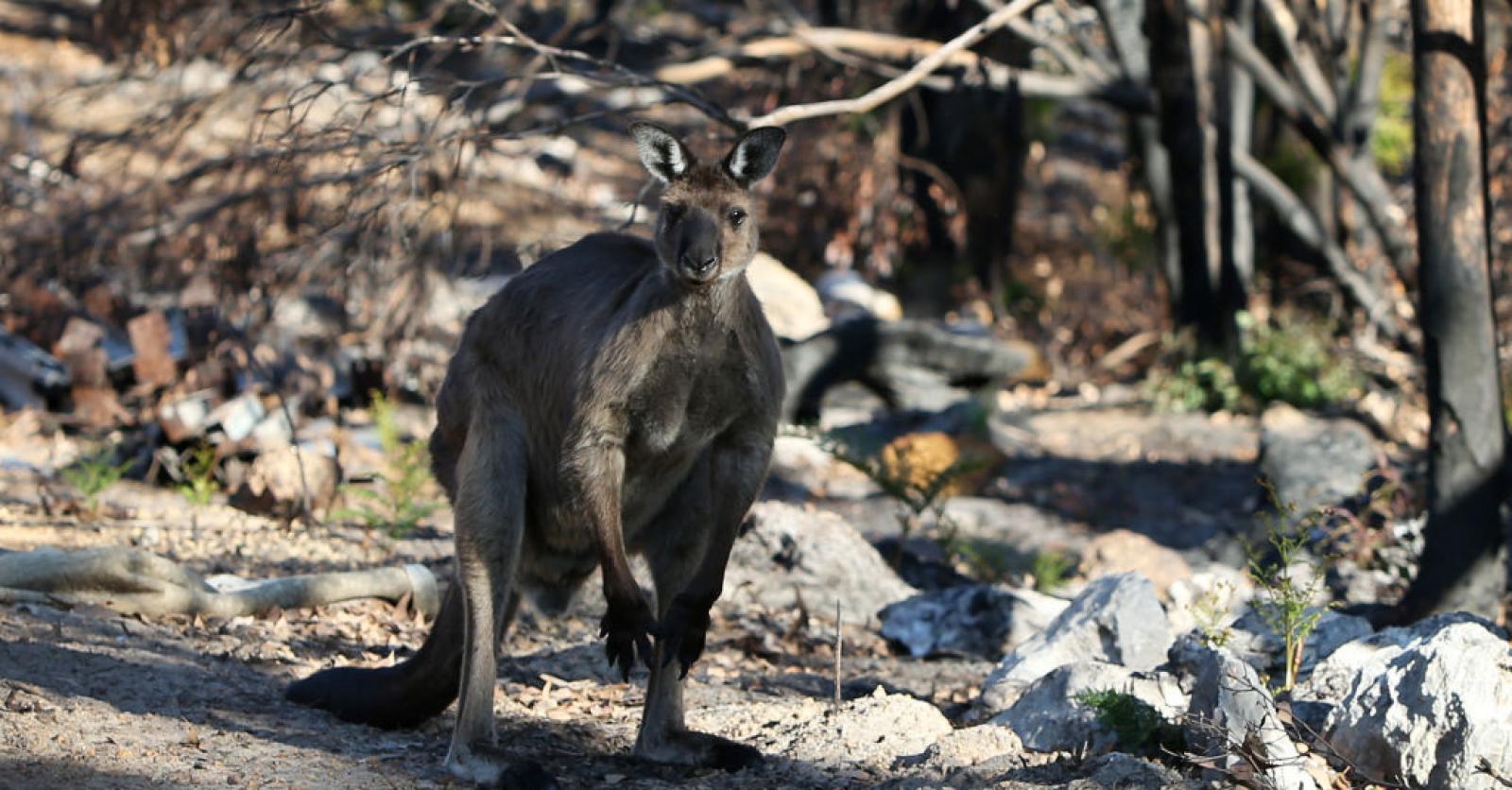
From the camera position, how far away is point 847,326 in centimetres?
1212

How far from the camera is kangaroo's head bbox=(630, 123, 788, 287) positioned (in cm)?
497

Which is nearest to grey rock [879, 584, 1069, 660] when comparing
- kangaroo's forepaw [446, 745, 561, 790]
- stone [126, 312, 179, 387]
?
kangaroo's forepaw [446, 745, 561, 790]

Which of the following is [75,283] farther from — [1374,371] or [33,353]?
[1374,371]

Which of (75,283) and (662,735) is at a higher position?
(75,283)

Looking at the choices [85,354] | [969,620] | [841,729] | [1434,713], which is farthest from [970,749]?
[85,354]

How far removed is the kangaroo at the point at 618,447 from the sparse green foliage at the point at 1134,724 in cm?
105

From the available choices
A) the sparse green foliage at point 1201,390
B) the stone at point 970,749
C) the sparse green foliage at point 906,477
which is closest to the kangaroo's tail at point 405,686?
the stone at point 970,749

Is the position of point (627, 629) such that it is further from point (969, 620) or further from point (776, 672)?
point (969, 620)

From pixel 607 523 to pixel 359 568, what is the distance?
8.65 ft

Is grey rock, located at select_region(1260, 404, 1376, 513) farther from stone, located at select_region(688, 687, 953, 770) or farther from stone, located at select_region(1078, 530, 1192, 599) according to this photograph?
stone, located at select_region(688, 687, 953, 770)

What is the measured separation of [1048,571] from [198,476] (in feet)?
13.8

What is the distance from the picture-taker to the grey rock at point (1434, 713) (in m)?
4.64

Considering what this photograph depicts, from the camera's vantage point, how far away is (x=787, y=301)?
13664mm

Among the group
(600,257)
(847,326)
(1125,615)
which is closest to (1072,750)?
(1125,615)
